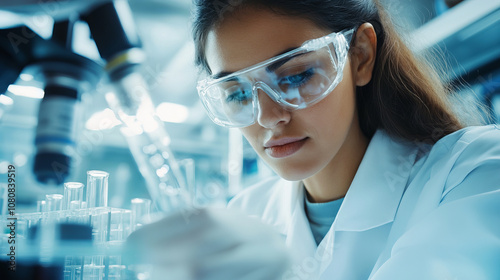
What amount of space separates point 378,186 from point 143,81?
0.62 meters

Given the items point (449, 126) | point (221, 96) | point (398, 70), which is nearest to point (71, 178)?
point (221, 96)

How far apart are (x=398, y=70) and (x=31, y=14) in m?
0.87

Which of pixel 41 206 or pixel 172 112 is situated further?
pixel 172 112

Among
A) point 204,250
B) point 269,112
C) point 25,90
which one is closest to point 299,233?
point 269,112

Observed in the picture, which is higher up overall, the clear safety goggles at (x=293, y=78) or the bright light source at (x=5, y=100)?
the clear safety goggles at (x=293, y=78)

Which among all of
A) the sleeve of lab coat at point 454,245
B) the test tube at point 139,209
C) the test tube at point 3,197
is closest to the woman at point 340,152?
the sleeve of lab coat at point 454,245

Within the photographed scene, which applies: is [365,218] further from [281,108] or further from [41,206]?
[41,206]

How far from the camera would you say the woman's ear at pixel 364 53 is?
1.01 meters

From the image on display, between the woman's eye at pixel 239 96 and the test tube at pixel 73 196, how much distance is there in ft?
1.18

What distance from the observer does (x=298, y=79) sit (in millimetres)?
832

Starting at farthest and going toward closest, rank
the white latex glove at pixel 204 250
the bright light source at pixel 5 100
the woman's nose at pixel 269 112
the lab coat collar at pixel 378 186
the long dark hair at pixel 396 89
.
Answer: the long dark hair at pixel 396 89 → the lab coat collar at pixel 378 186 → the woman's nose at pixel 269 112 → the bright light source at pixel 5 100 → the white latex glove at pixel 204 250

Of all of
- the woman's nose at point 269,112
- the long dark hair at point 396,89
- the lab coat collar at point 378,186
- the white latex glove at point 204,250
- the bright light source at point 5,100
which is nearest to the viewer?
the white latex glove at point 204,250

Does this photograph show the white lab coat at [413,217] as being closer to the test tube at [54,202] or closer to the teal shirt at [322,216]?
the teal shirt at [322,216]

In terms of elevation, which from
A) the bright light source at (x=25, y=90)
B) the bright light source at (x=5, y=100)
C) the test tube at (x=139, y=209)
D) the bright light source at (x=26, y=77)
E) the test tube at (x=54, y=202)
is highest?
the bright light source at (x=26, y=77)
